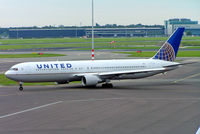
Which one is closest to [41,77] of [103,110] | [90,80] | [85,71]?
[85,71]

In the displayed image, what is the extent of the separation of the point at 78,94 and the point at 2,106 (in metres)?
9.43

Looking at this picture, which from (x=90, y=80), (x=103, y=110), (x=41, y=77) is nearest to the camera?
(x=103, y=110)

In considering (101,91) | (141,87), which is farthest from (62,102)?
(141,87)

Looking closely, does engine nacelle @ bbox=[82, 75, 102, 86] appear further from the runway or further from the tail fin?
the tail fin

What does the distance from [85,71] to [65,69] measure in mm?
2625

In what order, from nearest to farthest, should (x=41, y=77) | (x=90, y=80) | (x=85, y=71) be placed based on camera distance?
(x=41, y=77) → (x=90, y=80) → (x=85, y=71)

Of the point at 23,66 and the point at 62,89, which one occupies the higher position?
the point at 23,66

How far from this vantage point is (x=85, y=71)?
45.4 meters

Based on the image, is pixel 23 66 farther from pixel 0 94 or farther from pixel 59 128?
pixel 59 128

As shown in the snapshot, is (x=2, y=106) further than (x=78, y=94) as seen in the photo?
No

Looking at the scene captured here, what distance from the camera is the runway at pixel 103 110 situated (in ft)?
75.9

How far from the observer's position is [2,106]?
3222 cm

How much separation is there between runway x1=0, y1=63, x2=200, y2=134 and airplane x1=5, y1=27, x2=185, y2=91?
151 cm

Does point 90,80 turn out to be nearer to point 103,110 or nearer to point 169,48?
point 169,48
